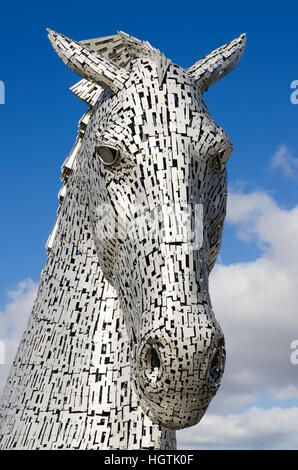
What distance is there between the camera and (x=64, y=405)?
10.8 feet

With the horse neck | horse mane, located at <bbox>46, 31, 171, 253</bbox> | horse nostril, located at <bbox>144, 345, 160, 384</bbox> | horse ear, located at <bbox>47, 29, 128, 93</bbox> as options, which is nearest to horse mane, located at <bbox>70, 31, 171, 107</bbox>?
horse mane, located at <bbox>46, 31, 171, 253</bbox>

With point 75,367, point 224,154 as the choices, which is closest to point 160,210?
point 224,154

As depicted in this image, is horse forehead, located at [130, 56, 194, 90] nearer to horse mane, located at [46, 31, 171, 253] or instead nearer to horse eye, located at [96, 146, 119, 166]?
horse mane, located at [46, 31, 171, 253]

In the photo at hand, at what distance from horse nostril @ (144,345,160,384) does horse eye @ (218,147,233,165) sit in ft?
3.82

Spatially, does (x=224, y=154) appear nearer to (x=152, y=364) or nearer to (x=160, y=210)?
(x=160, y=210)

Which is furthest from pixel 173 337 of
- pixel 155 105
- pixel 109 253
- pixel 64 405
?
pixel 155 105

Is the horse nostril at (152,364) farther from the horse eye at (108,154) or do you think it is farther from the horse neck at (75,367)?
the horse eye at (108,154)

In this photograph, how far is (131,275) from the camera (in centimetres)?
302

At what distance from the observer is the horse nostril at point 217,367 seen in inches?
105

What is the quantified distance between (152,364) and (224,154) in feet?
4.08

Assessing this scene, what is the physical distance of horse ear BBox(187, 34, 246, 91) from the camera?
11.9 feet

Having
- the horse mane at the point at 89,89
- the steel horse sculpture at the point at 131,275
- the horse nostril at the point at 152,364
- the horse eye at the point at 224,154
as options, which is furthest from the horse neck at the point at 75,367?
the horse eye at the point at 224,154

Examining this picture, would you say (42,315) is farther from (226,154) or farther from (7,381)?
(226,154)
